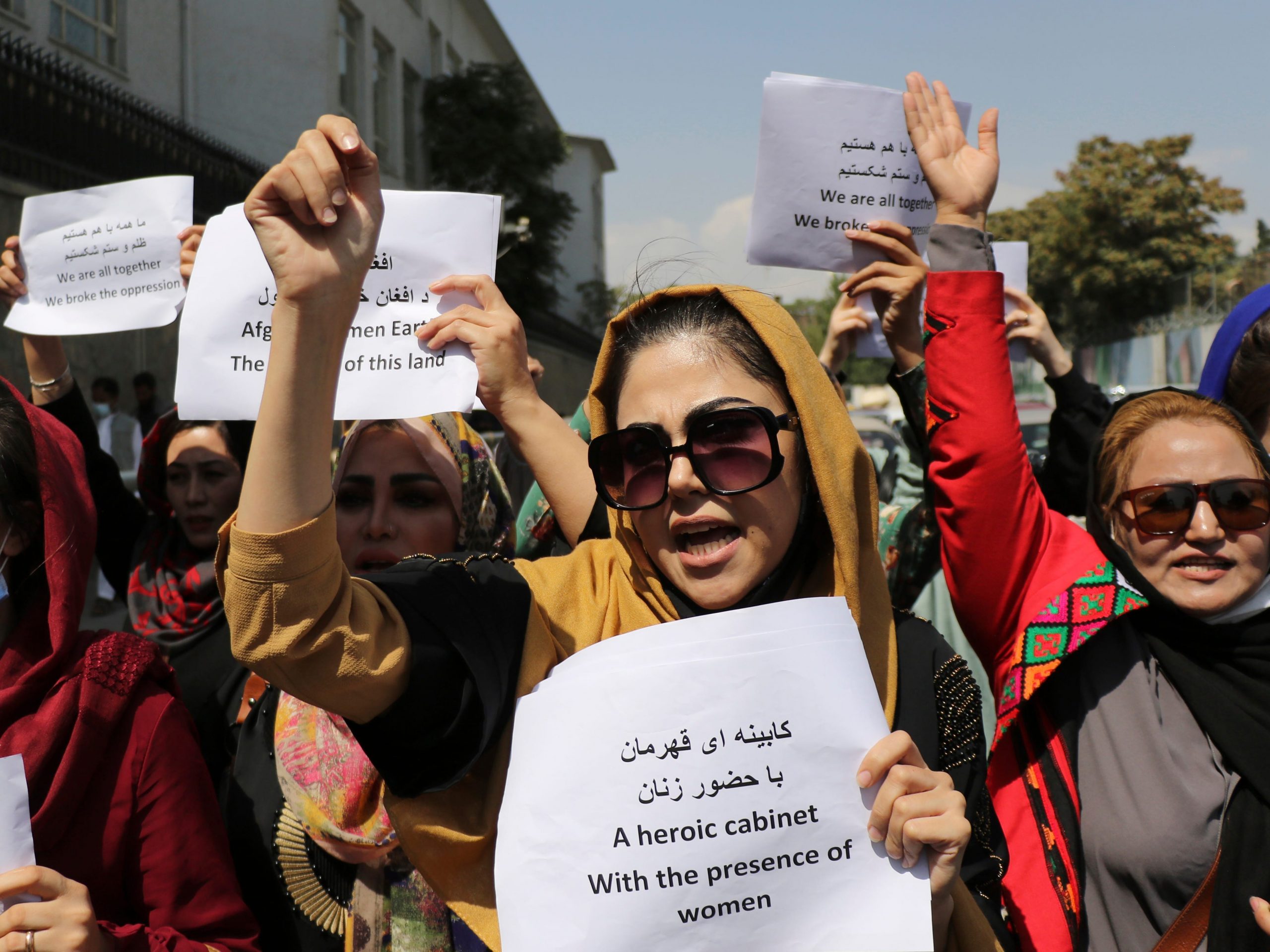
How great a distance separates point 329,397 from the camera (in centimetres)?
132

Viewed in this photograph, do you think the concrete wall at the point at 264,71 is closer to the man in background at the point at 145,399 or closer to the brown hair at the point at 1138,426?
the man in background at the point at 145,399

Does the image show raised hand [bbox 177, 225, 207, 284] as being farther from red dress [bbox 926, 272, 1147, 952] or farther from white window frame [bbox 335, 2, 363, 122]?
white window frame [bbox 335, 2, 363, 122]

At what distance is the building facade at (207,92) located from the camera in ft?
36.9

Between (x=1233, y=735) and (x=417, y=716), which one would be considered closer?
(x=417, y=716)

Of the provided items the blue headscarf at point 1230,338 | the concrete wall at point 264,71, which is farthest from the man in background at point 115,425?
the concrete wall at point 264,71

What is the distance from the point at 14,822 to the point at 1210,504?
6.61ft

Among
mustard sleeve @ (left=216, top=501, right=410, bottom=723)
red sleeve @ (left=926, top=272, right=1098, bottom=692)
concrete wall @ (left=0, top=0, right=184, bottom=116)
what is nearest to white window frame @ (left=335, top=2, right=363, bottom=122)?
concrete wall @ (left=0, top=0, right=184, bottom=116)

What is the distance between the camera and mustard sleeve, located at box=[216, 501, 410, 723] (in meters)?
1.27

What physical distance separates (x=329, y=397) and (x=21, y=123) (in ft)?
36.8

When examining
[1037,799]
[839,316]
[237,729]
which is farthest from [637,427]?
[839,316]

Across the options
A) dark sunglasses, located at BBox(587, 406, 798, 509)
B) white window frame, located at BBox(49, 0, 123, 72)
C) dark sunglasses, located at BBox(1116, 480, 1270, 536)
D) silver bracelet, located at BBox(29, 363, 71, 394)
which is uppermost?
white window frame, located at BBox(49, 0, 123, 72)

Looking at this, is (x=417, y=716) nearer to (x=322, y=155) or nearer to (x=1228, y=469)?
(x=322, y=155)

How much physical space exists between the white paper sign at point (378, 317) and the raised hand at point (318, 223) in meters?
0.72

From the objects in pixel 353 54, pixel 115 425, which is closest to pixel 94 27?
pixel 115 425
